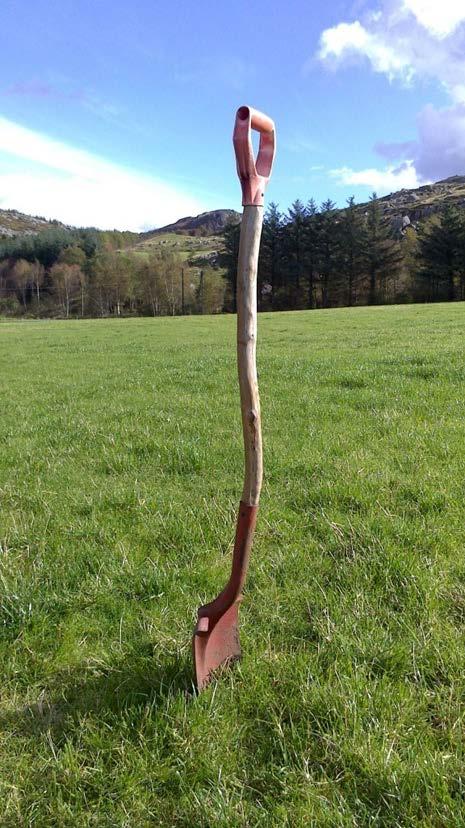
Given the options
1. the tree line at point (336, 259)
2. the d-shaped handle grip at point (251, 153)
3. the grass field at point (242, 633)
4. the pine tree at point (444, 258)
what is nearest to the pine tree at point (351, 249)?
the tree line at point (336, 259)

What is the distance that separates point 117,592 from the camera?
3.39 m

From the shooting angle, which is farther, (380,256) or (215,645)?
(380,256)

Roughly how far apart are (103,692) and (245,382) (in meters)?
1.75

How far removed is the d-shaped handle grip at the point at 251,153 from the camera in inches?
91.0

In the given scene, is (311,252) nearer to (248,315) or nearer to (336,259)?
(336,259)

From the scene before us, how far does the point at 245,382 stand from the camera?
250 centimetres

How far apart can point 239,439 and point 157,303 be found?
91.4 m

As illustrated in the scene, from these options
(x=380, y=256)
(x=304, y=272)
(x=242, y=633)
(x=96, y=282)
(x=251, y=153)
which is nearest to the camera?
(x=251, y=153)

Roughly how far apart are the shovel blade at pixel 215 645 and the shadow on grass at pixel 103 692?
11cm

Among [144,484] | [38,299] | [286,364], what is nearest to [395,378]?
[286,364]

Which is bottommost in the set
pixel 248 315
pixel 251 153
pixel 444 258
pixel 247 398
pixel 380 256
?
pixel 247 398

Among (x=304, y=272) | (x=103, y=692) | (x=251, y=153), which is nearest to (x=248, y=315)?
(x=251, y=153)

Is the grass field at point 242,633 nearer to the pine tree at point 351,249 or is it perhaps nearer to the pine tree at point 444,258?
the pine tree at point 444,258

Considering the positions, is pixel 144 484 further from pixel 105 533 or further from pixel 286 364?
pixel 286 364
